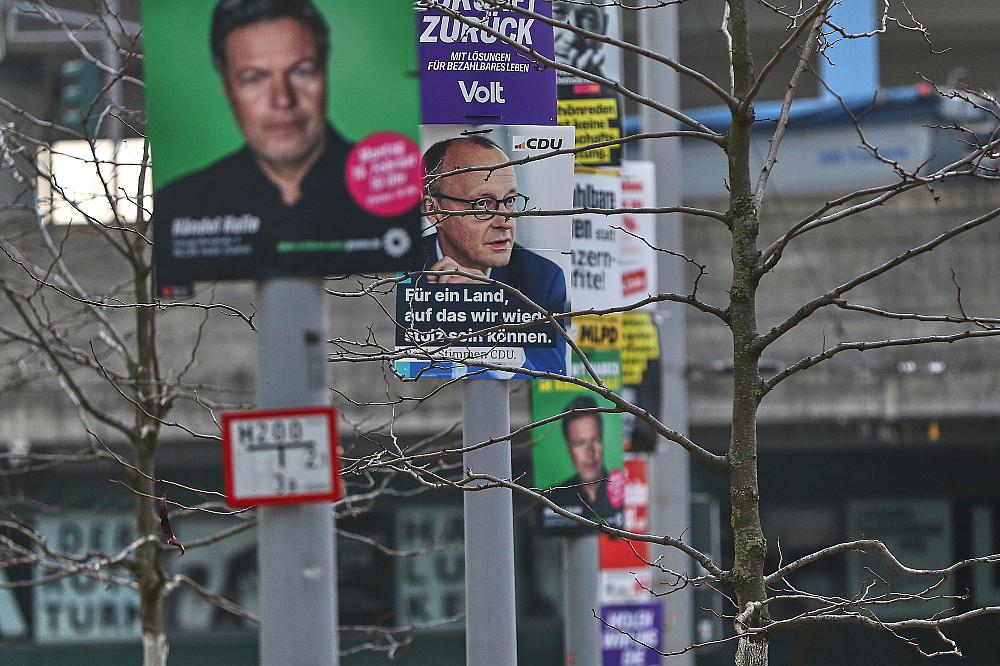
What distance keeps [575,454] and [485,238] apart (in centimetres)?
280

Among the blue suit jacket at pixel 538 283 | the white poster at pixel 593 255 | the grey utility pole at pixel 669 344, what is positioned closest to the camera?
the blue suit jacket at pixel 538 283

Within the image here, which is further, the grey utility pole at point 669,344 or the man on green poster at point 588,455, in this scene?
the grey utility pole at point 669,344

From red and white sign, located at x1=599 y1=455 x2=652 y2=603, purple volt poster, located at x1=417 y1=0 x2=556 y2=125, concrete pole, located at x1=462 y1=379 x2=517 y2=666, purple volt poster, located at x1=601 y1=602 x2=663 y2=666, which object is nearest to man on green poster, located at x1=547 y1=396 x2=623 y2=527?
purple volt poster, located at x1=601 y1=602 x2=663 y2=666

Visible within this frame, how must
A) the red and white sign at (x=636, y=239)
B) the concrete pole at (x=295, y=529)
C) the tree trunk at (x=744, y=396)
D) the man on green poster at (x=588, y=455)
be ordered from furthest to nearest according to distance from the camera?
1. the red and white sign at (x=636, y=239)
2. the man on green poster at (x=588, y=455)
3. the tree trunk at (x=744, y=396)
4. the concrete pole at (x=295, y=529)

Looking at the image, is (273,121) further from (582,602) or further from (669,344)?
(669,344)

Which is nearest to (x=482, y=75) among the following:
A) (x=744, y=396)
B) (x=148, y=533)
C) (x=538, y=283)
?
(x=538, y=283)

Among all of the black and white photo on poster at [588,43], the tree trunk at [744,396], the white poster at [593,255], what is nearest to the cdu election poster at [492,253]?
the tree trunk at [744,396]

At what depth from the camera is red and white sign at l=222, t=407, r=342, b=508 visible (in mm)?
4789

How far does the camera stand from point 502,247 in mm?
8008

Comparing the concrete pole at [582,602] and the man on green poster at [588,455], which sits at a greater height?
the man on green poster at [588,455]

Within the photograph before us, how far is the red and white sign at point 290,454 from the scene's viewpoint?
4.79 m

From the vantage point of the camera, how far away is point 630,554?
44.5ft

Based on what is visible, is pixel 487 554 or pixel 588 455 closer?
pixel 487 554

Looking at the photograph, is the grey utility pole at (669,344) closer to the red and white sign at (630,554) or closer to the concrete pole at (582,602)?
the red and white sign at (630,554)
